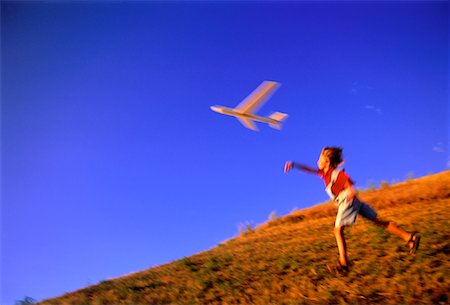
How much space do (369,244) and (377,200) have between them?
13.9ft

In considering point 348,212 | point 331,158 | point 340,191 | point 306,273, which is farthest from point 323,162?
point 306,273

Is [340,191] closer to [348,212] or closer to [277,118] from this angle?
[348,212]

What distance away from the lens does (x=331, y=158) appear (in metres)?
5.36

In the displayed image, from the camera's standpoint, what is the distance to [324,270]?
6.05 meters

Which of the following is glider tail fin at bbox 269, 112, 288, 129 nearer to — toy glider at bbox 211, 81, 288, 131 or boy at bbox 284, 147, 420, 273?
toy glider at bbox 211, 81, 288, 131

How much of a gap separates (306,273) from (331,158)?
1.89m

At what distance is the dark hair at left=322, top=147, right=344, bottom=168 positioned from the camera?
536 cm

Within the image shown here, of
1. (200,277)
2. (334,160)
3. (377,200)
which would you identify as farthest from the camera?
(377,200)

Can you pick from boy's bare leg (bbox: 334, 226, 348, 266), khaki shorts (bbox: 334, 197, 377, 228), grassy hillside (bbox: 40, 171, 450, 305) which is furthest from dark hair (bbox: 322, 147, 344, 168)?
grassy hillside (bbox: 40, 171, 450, 305)

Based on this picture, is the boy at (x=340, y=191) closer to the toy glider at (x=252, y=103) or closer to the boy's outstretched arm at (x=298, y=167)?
the boy's outstretched arm at (x=298, y=167)

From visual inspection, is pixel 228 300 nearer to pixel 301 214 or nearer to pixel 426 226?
pixel 426 226

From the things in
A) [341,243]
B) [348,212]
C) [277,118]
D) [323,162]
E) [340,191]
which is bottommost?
[341,243]

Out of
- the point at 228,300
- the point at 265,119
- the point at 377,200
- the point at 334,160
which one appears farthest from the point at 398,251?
the point at 377,200

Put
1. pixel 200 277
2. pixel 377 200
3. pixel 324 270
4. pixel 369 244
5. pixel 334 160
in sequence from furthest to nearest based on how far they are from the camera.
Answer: pixel 377 200 → pixel 369 244 → pixel 200 277 → pixel 324 270 → pixel 334 160
